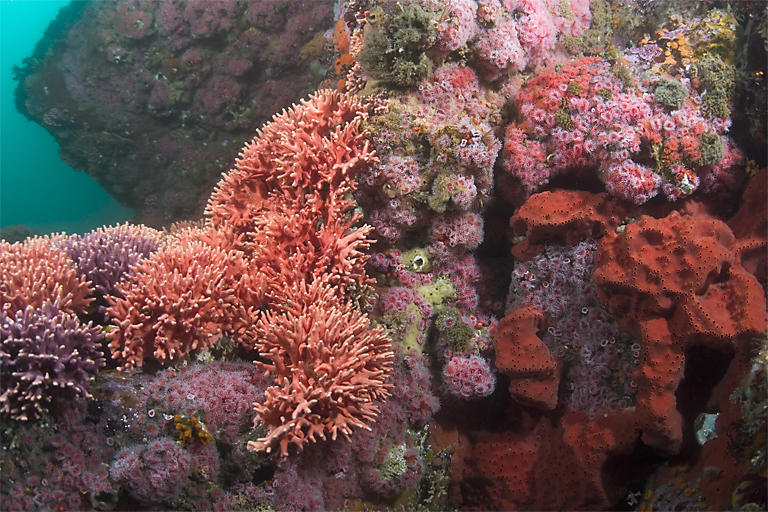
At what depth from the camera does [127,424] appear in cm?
288

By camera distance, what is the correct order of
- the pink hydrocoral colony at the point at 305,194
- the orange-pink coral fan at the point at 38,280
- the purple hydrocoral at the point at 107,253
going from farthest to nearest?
the pink hydrocoral colony at the point at 305,194
the purple hydrocoral at the point at 107,253
the orange-pink coral fan at the point at 38,280

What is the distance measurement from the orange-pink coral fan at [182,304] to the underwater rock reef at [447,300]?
0.9 inches

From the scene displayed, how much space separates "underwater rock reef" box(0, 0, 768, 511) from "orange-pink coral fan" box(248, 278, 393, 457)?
24 millimetres

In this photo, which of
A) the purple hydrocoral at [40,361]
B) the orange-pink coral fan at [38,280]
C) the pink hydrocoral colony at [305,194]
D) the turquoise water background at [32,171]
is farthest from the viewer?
the turquoise water background at [32,171]

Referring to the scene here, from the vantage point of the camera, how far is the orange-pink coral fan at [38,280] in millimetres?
3061

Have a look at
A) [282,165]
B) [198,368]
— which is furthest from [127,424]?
[282,165]

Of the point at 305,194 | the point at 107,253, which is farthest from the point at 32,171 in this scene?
the point at 305,194

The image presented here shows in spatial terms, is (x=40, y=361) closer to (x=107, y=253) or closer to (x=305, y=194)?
(x=107, y=253)

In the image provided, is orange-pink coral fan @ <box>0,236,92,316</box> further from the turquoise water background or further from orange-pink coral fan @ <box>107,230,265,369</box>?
the turquoise water background

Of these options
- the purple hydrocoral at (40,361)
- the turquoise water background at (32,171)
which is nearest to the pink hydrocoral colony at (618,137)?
the purple hydrocoral at (40,361)

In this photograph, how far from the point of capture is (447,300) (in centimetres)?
454

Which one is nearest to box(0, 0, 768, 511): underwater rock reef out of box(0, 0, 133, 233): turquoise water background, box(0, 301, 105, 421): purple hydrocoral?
box(0, 301, 105, 421): purple hydrocoral

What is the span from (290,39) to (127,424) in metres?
9.08

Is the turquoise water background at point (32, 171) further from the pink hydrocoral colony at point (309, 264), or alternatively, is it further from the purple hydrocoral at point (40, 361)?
the purple hydrocoral at point (40, 361)
